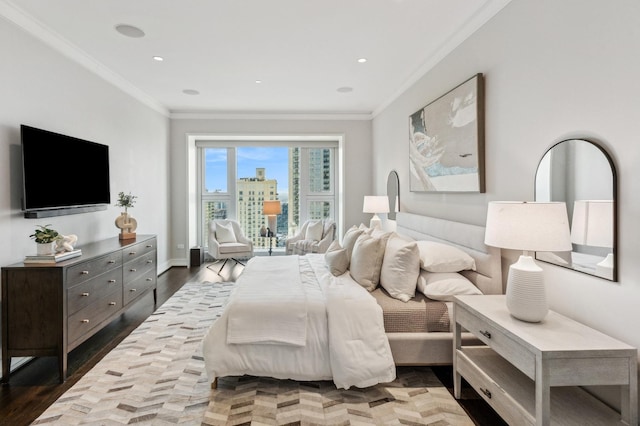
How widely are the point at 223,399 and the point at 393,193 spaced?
138 inches

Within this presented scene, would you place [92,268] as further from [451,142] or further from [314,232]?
[314,232]

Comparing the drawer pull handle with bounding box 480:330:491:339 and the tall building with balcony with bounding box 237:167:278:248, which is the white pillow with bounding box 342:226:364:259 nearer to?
the drawer pull handle with bounding box 480:330:491:339

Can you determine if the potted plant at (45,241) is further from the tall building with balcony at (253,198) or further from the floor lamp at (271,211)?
the tall building with balcony at (253,198)

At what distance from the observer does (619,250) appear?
1.60m

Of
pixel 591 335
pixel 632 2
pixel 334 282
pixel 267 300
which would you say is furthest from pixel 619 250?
pixel 267 300

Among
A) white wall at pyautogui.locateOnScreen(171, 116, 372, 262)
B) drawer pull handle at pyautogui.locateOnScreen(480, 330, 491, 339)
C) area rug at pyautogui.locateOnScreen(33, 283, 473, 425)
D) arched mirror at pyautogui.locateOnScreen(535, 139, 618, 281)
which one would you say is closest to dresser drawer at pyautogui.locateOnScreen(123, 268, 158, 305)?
area rug at pyautogui.locateOnScreen(33, 283, 473, 425)

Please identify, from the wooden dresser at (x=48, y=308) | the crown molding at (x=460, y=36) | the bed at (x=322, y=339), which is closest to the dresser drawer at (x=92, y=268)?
the wooden dresser at (x=48, y=308)

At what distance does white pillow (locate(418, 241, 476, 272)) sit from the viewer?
2520 mm

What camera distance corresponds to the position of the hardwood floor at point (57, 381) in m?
2.01

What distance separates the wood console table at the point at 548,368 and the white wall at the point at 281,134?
4349 mm

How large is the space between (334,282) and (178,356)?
137 centimetres

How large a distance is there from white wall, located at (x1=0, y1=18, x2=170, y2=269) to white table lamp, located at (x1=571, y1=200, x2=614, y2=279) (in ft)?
12.3

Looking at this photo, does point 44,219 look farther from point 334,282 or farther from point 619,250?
point 619,250

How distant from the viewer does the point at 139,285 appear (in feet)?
12.1
